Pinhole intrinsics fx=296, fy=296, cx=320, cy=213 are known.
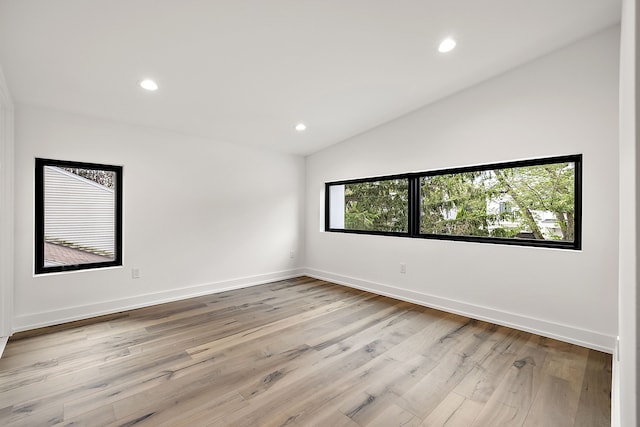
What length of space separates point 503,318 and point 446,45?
2627 millimetres

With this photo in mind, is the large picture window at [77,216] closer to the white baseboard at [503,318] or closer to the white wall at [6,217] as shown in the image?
the white wall at [6,217]

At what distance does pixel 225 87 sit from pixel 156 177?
1499 millimetres

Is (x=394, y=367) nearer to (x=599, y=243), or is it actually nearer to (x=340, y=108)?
(x=599, y=243)

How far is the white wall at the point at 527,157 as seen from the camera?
246cm

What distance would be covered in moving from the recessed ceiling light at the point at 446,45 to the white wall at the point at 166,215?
2845 mm

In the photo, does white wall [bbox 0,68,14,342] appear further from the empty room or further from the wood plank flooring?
the wood plank flooring

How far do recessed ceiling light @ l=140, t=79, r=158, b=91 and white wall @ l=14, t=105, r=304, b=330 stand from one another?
912 millimetres

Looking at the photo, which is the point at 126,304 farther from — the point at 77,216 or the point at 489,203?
the point at 489,203

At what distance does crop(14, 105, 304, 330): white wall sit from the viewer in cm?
281

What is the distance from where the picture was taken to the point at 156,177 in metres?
3.54

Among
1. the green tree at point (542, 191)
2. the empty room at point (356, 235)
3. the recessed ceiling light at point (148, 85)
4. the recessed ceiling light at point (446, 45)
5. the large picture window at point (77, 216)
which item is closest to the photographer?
the empty room at point (356, 235)

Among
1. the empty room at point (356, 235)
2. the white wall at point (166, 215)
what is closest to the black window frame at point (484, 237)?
the empty room at point (356, 235)

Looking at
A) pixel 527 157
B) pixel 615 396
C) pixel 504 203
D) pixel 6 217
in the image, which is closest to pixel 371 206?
pixel 504 203

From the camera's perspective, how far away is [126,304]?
3.33 metres
